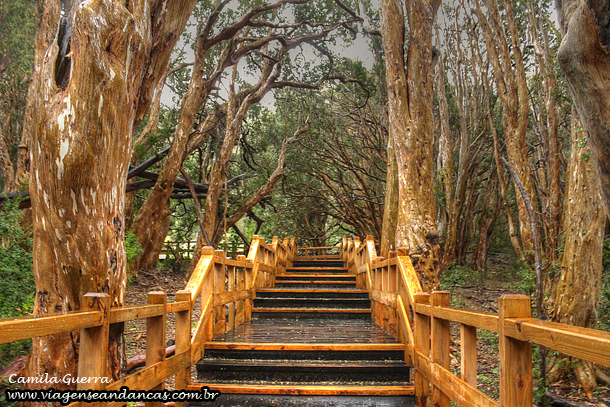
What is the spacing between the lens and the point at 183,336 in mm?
4074

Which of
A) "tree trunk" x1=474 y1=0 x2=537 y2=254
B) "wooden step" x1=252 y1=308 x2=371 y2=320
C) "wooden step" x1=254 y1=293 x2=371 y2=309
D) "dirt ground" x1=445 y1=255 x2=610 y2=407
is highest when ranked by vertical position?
"tree trunk" x1=474 y1=0 x2=537 y2=254

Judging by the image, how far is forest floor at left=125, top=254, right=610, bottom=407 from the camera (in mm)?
6031

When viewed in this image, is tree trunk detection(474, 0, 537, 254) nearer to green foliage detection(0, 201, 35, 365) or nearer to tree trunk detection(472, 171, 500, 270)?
tree trunk detection(472, 171, 500, 270)

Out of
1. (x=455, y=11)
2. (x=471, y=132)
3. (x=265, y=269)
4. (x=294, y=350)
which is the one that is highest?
(x=455, y=11)

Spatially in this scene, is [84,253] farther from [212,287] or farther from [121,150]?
[212,287]

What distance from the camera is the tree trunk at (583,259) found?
242 inches

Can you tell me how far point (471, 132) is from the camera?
46.1 ft

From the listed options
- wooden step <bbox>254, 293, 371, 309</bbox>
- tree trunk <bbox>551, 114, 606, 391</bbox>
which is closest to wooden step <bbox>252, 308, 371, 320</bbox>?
wooden step <bbox>254, 293, 371, 309</bbox>

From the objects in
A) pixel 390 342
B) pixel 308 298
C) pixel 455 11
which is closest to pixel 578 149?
pixel 390 342

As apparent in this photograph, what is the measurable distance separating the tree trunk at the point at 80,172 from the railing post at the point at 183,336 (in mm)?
695

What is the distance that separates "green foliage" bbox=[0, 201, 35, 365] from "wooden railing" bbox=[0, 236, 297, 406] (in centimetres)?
219

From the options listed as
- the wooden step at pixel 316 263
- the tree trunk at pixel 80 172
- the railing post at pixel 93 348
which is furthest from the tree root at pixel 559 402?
the wooden step at pixel 316 263

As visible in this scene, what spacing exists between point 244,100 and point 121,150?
26.6 feet

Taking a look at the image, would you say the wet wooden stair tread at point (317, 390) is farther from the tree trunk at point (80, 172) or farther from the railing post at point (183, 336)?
the tree trunk at point (80, 172)
